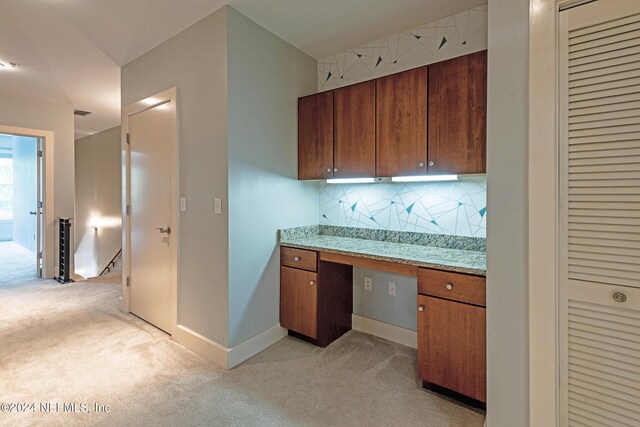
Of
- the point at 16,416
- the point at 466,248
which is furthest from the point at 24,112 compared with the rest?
the point at 466,248

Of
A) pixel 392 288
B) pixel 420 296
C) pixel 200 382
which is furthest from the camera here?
pixel 392 288

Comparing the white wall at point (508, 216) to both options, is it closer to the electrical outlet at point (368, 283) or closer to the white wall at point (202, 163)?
the electrical outlet at point (368, 283)

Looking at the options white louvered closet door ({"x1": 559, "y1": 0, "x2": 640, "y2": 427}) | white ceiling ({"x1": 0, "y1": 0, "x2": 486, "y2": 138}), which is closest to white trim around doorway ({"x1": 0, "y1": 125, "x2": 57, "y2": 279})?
white ceiling ({"x1": 0, "y1": 0, "x2": 486, "y2": 138})

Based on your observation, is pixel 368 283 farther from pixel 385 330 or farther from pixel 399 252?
pixel 399 252

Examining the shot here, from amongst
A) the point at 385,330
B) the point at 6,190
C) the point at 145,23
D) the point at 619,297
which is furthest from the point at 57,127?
the point at 6,190

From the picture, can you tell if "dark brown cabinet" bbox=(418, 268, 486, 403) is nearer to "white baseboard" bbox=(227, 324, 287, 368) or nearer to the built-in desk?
the built-in desk

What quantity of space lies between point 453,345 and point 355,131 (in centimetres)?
163

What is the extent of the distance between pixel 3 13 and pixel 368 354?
374cm

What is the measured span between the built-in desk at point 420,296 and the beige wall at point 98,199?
5.26 m

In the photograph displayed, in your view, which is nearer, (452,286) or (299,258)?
(452,286)

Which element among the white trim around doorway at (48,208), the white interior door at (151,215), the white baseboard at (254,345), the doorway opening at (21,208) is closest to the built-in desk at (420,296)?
the white baseboard at (254,345)

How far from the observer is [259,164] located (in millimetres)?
2430

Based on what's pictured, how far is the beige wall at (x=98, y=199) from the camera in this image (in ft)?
20.6

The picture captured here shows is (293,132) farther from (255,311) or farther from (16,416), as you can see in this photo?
(16,416)
